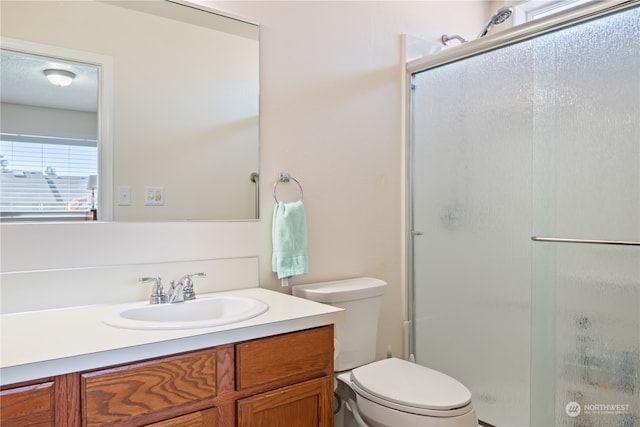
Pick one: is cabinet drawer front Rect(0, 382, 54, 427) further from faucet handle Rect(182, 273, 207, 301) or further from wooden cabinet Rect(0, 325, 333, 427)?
faucet handle Rect(182, 273, 207, 301)

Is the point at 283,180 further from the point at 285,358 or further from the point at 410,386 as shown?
the point at 410,386

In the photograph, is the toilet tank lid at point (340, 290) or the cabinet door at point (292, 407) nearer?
the cabinet door at point (292, 407)

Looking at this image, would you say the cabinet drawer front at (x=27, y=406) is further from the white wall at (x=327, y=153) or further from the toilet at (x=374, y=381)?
the toilet at (x=374, y=381)

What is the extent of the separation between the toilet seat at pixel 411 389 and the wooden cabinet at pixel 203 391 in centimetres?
27

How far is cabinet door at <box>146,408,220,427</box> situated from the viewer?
1.09 metres

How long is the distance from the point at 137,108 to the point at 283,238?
2.34ft

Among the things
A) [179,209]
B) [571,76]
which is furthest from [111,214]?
[571,76]

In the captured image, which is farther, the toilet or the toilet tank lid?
the toilet tank lid

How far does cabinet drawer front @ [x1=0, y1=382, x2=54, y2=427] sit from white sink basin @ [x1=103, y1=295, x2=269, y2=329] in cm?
26

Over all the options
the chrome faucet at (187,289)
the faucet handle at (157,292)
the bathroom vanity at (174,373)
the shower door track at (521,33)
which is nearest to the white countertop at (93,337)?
the bathroom vanity at (174,373)

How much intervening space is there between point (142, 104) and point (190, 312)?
0.74 m

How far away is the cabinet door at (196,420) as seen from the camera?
1091 millimetres

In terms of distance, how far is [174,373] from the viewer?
3.60 ft
